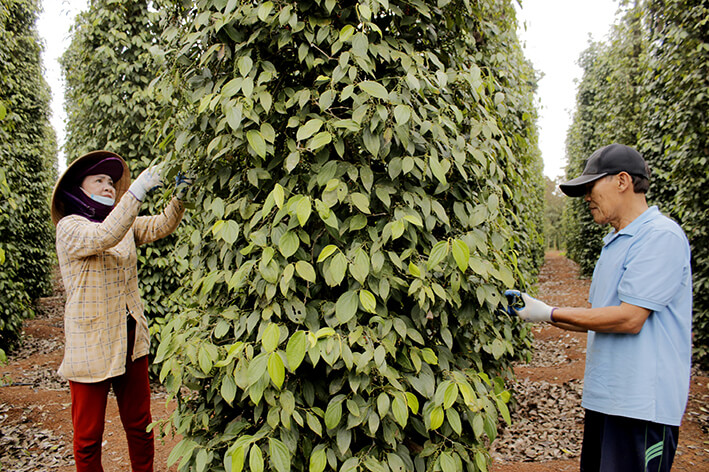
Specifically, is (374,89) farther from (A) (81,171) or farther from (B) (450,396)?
(A) (81,171)

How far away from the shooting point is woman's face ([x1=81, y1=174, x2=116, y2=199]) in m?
2.57

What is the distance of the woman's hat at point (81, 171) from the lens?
8.27 ft

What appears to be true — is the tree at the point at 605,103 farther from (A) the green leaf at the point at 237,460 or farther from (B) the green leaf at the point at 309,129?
(A) the green leaf at the point at 237,460

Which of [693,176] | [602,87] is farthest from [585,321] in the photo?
[602,87]

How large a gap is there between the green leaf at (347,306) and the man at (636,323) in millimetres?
844

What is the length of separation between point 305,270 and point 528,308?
3.58 ft

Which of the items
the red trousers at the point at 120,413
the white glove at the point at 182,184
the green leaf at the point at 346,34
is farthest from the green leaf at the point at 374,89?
the red trousers at the point at 120,413

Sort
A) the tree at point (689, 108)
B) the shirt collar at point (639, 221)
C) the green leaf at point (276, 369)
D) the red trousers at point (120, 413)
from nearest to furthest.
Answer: the green leaf at point (276, 369), the shirt collar at point (639, 221), the red trousers at point (120, 413), the tree at point (689, 108)

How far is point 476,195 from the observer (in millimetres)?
1943

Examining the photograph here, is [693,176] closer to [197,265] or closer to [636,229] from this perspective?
[636,229]

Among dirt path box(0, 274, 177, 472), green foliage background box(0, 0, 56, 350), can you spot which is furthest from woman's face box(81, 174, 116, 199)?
green foliage background box(0, 0, 56, 350)

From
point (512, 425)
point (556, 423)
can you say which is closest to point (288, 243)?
point (512, 425)

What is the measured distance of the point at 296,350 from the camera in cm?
138

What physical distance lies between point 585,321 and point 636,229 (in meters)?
0.45
